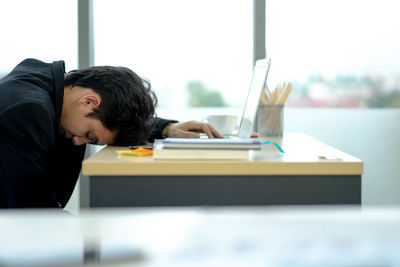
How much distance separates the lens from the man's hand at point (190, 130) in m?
1.45

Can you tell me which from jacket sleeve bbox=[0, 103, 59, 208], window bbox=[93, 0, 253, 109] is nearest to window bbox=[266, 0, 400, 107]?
window bbox=[93, 0, 253, 109]

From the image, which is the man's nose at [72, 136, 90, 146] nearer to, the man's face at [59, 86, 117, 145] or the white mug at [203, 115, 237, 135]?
the man's face at [59, 86, 117, 145]

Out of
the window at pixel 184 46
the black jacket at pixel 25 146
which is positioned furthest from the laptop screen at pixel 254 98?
the window at pixel 184 46

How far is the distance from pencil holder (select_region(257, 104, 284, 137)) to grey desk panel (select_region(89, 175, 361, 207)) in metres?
0.78

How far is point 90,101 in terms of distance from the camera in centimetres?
128

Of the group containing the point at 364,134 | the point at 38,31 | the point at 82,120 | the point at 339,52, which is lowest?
the point at 364,134

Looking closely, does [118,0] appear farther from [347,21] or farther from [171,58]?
[347,21]

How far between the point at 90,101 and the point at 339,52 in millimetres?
1675

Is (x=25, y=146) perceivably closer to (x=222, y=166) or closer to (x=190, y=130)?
(x=222, y=166)

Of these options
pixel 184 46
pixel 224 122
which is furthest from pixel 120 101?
pixel 184 46

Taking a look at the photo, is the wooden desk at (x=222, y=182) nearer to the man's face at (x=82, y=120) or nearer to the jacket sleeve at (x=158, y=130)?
the man's face at (x=82, y=120)

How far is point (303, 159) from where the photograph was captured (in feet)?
3.53

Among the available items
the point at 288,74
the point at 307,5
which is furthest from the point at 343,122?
the point at 307,5

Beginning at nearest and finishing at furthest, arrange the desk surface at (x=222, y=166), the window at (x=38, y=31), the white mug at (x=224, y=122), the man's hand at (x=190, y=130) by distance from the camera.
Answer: the desk surface at (x=222, y=166) < the man's hand at (x=190, y=130) < the white mug at (x=224, y=122) < the window at (x=38, y=31)
